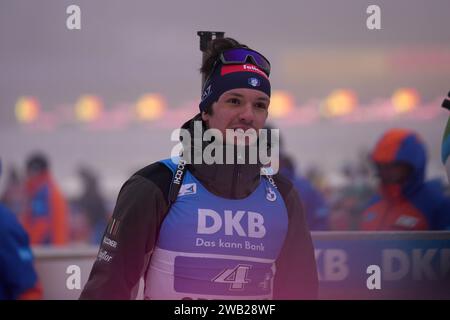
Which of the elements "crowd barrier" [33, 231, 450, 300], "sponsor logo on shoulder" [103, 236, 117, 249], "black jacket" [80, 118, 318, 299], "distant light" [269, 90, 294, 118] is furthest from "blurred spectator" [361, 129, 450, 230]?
"distant light" [269, 90, 294, 118]

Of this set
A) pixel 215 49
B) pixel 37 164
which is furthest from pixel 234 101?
pixel 37 164

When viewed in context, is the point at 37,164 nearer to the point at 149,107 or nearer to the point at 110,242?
the point at 149,107

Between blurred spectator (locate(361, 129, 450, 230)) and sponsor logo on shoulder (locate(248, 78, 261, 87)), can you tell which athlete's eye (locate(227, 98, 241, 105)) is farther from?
A: blurred spectator (locate(361, 129, 450, 230))

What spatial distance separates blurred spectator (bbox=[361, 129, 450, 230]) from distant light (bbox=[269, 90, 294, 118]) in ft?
18.6

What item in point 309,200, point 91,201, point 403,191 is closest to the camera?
point 403,191

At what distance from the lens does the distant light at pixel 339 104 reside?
11413 millimetres

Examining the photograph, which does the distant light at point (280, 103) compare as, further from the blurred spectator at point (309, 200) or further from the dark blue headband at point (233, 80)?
the dark blue headband at point (233, 80)

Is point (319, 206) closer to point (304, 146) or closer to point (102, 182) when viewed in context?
point (102, 182)

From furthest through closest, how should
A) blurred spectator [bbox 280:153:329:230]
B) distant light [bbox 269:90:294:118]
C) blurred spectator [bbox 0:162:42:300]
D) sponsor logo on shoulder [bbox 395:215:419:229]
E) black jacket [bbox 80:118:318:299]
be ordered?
distant light [bbox 269:90:294:118] → blurred spectator [bbox 280:153:329:230] → sponsor logo on shoulder [bbox 395:215:419:229] → blurred spectator [bbox 0:162:42:300] → black jacket [bbox 80:118:318:299]

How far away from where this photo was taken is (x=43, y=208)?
Answer: 786 cm

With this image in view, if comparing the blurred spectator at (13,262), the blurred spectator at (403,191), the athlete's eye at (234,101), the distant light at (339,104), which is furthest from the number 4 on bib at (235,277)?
the distant light at (339,104)

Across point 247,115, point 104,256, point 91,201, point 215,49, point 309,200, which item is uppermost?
point 215,49

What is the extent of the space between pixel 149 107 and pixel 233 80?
8066mm

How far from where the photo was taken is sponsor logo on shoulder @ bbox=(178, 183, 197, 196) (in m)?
2.38
